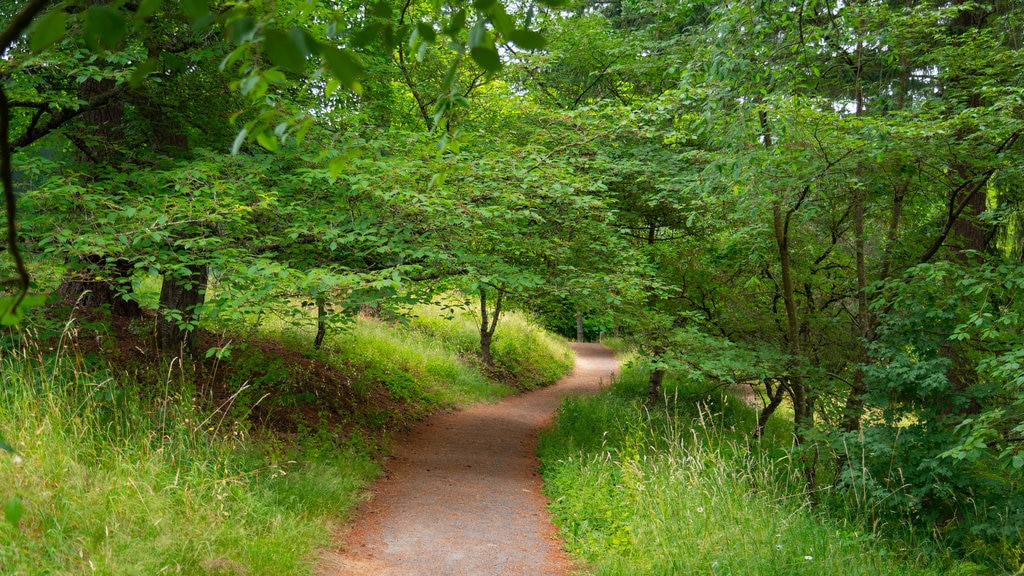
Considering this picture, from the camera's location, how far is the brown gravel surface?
215 inches

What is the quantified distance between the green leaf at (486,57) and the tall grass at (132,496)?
381cm

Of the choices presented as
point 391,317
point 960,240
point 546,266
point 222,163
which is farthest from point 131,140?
point 960,240

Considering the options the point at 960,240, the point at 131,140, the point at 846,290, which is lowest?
the point at 846,290

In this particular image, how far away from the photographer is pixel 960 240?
9.15m

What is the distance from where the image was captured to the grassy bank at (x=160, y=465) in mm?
4035

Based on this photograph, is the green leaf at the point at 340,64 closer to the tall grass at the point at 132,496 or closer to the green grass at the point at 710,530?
the tall grass at the point at 132,496

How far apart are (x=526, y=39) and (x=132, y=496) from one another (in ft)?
14.5

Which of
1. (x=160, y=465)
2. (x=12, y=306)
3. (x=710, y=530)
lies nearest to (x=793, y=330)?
(x=710, y=530)

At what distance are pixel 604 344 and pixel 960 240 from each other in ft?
70.1

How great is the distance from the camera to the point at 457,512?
6887mm

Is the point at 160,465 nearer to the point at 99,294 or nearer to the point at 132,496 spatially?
the point at 132,496

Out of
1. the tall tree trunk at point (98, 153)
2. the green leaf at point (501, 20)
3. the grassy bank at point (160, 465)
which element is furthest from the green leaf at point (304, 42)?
the tall tree trunk at point (98, 153)

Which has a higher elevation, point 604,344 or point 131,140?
point 131,140

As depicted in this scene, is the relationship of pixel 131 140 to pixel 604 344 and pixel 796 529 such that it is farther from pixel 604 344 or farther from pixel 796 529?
pixel 604 344
